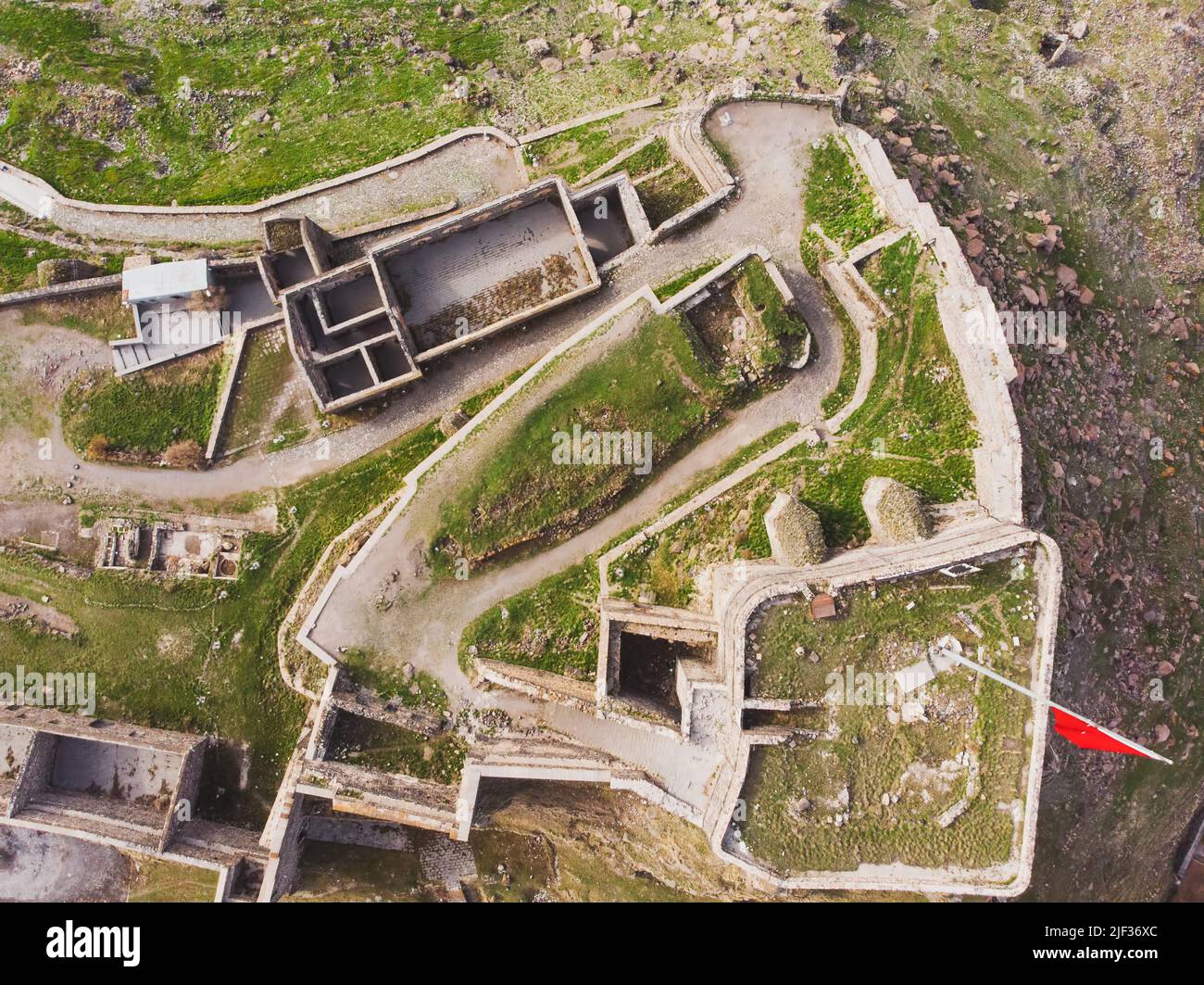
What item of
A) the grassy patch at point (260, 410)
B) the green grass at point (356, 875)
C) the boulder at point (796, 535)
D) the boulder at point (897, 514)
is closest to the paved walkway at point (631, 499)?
the boulder at point (796, 535)

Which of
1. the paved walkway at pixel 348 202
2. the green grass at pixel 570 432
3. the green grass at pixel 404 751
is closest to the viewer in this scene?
the green grass at pixel 570 432

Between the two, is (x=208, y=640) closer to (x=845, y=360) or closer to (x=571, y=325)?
(x=571, y=325)

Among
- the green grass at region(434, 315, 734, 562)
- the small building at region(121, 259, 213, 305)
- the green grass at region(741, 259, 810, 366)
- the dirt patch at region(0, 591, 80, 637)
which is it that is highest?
the small building at region(121, 259, 213, 305)

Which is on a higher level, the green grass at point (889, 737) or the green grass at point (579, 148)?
the green grass at point (579, 148)

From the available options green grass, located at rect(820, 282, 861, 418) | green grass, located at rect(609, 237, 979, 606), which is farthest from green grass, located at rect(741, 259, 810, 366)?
green grass, located at rect(609, 237, 979, 606)

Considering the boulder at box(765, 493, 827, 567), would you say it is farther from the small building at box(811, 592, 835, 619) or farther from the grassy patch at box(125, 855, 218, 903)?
the grassy patch at box(125, 855, 218, 903)

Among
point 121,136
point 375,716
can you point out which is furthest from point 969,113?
point 121,136

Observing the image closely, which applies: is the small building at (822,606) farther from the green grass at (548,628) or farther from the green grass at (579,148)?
the green grass at (579,148)
